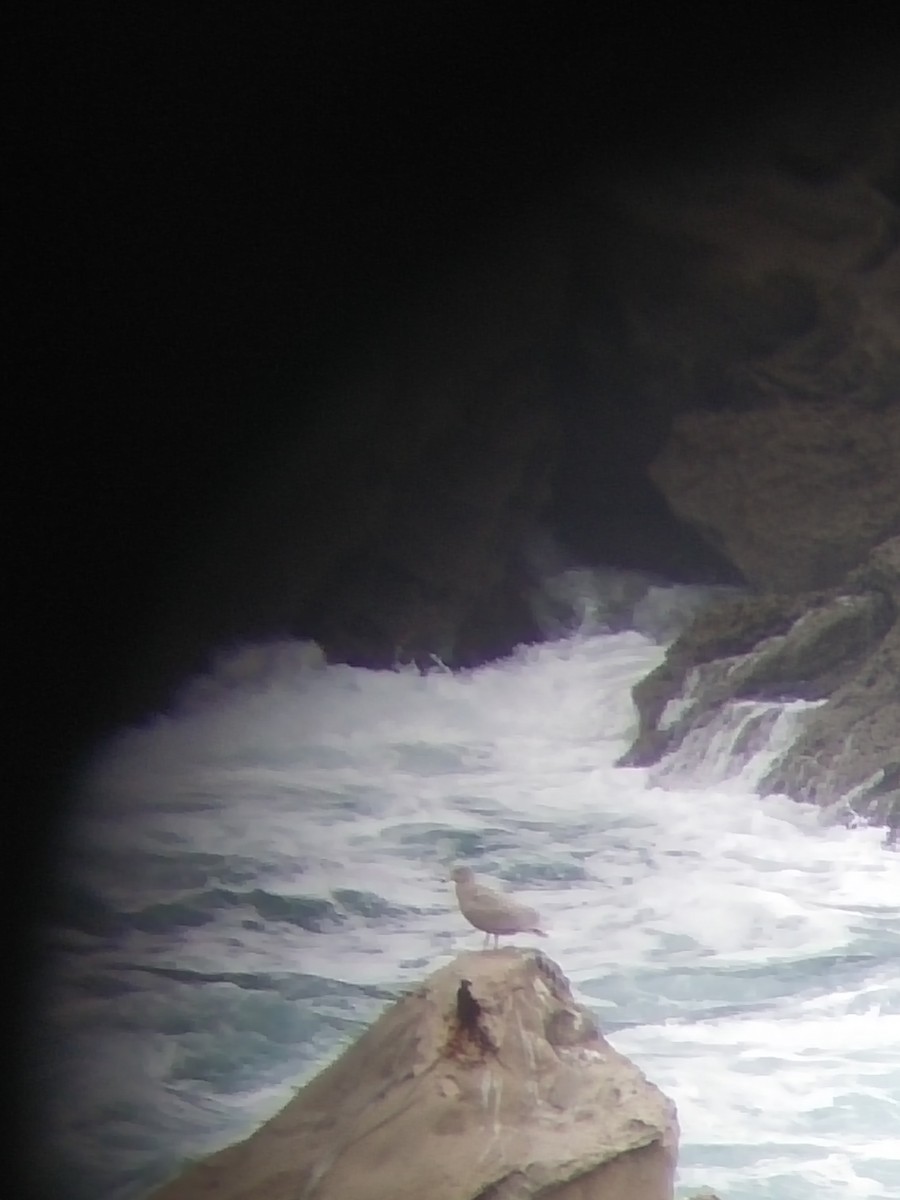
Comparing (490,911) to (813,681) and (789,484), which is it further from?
(789,484)

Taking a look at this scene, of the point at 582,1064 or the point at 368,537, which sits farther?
the point at 368,537

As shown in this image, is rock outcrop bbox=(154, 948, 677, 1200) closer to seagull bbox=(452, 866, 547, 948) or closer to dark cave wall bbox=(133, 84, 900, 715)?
seagull bbox=(452, 866, 547, 948)

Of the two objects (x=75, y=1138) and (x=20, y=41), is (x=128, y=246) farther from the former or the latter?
(x=75, y=1138)

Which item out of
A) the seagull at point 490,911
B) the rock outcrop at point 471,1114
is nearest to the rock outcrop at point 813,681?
the seagull at point 490,911

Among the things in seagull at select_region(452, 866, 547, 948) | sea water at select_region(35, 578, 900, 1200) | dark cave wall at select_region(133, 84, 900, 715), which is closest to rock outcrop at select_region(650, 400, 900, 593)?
dark cave wall at select_region(133, 84, 900, 715)

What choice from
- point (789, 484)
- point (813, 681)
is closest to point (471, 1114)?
point (813, 681)

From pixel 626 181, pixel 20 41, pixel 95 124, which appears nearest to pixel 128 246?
pixel 95 124
